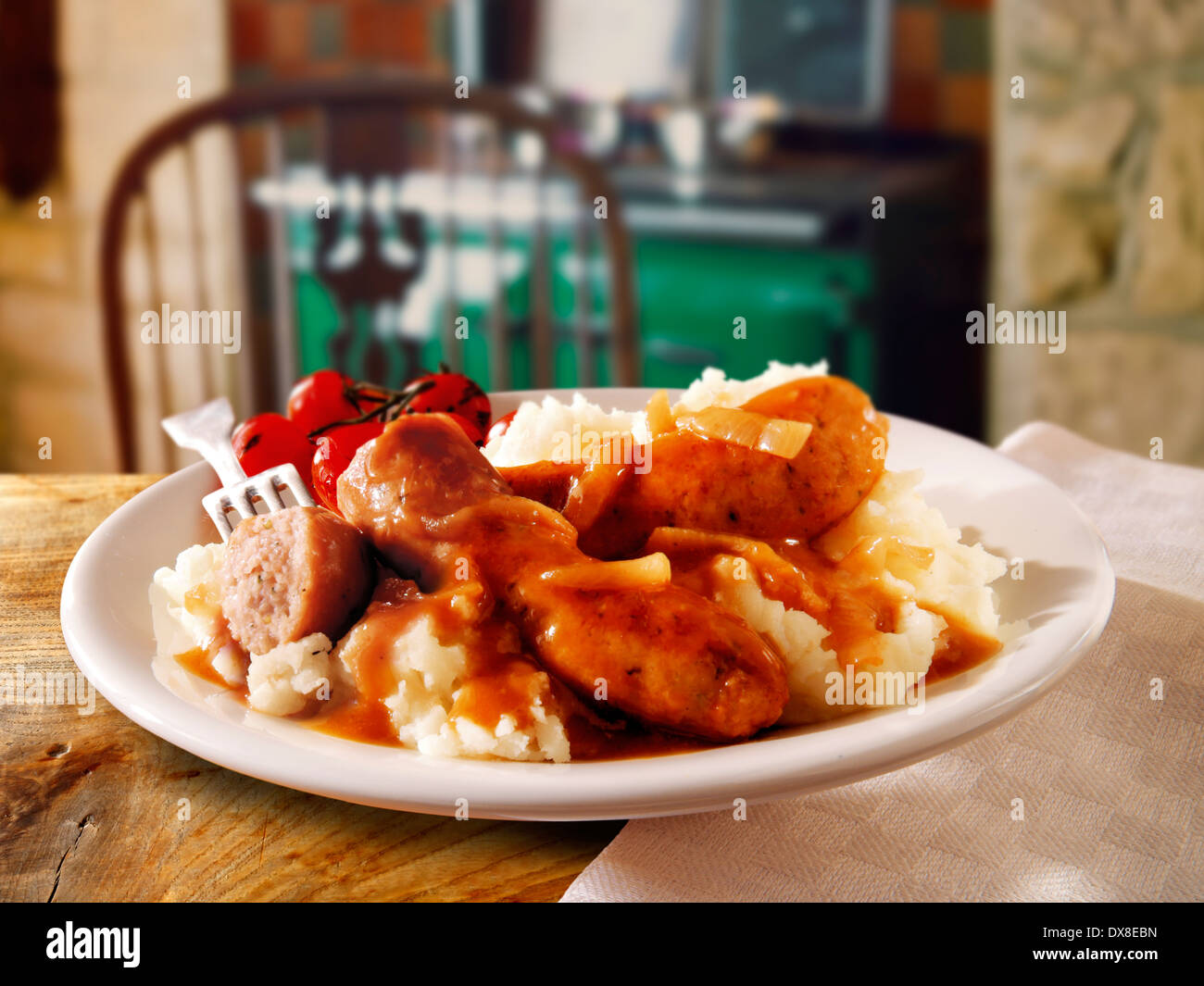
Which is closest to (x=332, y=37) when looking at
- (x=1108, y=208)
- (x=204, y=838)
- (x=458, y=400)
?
(x=1108, y=208)

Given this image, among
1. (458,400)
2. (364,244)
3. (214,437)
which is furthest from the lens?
(364,244)

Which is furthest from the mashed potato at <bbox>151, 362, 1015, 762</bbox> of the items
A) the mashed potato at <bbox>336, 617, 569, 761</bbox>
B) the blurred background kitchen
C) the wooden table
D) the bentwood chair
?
the blurred background kitchen

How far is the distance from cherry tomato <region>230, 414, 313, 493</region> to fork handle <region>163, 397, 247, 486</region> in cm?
11

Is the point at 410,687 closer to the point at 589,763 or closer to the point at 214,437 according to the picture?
the point at 589,763

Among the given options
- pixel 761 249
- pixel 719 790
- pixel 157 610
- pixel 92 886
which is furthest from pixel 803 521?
pixel 761 249

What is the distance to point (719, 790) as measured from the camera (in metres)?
1.26

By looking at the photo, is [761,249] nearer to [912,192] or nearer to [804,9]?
[912,192]

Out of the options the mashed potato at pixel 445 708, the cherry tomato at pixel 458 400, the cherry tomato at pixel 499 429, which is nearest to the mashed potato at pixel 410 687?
the mashed potato at pixel 445 708

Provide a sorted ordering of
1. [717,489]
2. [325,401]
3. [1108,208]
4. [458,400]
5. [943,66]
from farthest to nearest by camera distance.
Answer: [943,66] < [1108,208] < [325,401] < [458,400] < [717,489]

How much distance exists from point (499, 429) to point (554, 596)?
2.95 feet

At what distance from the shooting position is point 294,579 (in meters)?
1.54

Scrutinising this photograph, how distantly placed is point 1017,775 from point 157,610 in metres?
1.22

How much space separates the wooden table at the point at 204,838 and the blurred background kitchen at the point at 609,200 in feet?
8.16

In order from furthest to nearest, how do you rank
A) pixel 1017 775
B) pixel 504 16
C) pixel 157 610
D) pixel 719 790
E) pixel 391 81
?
pixel 504 16 < pixel 391 81 < pixel 157 610 < pixel 1017 775 < pixel 719 790
